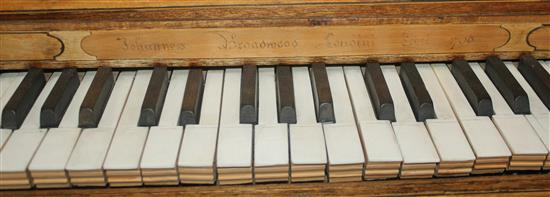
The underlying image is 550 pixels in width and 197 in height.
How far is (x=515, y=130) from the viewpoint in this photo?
5.28ft

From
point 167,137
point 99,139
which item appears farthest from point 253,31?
point 99,139

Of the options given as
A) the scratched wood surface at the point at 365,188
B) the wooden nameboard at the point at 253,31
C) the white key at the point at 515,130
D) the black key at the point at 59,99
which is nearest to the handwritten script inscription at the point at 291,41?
the wooden nameboard at the point at 253,31

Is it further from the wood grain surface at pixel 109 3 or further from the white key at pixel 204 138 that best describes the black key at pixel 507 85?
the white key at pixel 204 138

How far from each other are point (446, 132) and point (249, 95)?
1.88ft

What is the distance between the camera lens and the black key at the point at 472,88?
5.56ft

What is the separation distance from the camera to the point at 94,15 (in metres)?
1.83

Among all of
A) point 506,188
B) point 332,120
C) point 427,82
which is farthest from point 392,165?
point 427,82

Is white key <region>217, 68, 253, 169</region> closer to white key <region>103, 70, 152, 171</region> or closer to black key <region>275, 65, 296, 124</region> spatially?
black key <region>275, 65, 296, 124</region>

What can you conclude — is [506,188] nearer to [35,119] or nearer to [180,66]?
[180,66]

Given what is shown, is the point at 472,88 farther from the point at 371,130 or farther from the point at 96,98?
the point at 96,98

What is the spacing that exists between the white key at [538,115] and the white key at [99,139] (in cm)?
118

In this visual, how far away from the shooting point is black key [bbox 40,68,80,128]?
5.42ft

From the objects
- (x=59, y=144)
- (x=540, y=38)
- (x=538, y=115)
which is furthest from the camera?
(x=540, y=38)

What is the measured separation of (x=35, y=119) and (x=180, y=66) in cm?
49
